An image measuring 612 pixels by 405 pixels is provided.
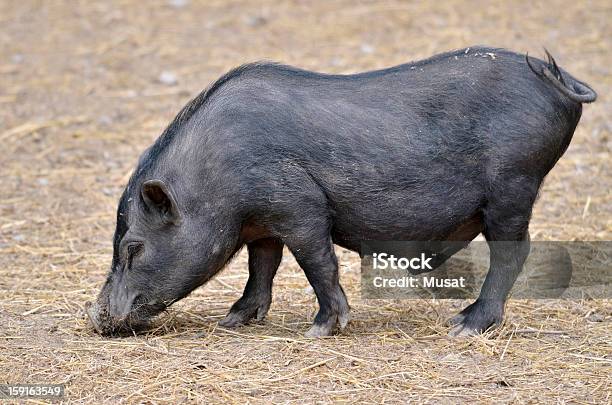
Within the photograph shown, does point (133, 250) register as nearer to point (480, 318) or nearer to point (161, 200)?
point (161, 200)

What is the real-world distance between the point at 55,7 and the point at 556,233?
8.99 meters

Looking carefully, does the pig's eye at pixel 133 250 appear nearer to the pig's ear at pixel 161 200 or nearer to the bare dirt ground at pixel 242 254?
the pig's ear at pixel 161 200

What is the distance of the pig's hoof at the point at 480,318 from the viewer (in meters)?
6.00

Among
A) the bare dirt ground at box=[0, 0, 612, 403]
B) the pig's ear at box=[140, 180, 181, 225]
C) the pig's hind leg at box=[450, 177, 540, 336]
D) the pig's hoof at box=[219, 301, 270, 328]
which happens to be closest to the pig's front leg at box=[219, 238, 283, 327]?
the pig's hoof at box=[219, 301, 270, 328]

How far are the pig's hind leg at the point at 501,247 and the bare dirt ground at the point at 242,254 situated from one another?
13 centimetres

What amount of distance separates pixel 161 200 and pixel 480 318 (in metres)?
1.84

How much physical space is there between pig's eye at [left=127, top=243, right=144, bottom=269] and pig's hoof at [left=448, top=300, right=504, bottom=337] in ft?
5.70

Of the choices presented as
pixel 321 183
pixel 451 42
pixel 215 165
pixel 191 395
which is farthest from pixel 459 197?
pixel 451 42

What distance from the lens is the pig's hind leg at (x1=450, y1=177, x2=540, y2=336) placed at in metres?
5.82

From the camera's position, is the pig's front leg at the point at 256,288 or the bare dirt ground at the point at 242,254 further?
the pig's front leg at the point at 256,288

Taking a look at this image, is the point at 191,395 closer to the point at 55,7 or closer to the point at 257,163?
the point at 257,163

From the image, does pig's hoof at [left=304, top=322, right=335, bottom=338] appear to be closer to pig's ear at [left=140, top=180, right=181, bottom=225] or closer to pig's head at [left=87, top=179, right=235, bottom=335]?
pig's head at [left=87, top=179, right=235, bottom=335]

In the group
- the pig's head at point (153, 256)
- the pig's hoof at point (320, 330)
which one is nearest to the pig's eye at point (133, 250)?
the pig's head at point (153, 256)

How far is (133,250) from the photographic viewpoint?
5.94 m
